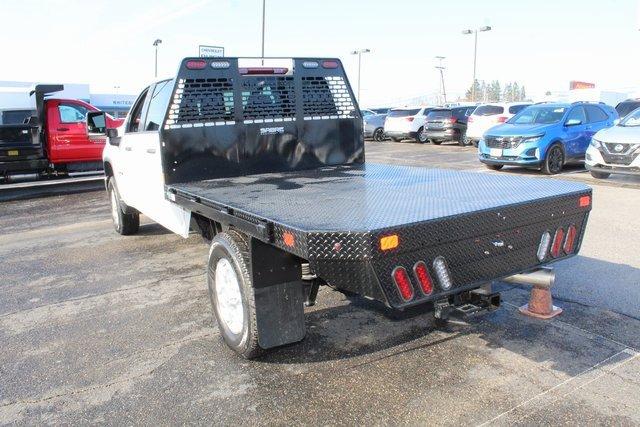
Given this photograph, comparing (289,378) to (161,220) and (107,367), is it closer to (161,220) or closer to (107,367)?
(107,367)

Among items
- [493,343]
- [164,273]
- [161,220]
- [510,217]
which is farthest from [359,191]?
[164,273]

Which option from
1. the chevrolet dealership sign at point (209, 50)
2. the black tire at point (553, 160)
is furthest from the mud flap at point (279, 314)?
the chevrolet dealership sign at point (209, 50)

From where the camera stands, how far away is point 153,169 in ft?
17.6

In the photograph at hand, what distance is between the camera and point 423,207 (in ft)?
10.5

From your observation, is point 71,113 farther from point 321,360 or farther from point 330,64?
point 321,360

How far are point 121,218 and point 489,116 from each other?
15.4m

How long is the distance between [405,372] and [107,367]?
1.95 meters

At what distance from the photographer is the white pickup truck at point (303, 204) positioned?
2836 mm

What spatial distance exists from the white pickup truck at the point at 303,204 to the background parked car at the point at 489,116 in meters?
14.9

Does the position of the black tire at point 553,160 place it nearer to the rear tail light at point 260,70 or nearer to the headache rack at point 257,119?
A: the headache rack at point 257,119

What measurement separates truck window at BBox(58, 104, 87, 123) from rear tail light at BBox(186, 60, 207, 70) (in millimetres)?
8866

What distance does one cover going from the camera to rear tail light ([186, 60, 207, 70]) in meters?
5.19

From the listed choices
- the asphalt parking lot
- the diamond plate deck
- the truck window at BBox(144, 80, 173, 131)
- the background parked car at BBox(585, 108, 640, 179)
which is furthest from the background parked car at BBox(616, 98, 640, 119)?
the truck window at BBox(144, 80, 173, 131)

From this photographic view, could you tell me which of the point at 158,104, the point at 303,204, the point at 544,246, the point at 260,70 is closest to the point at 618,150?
the point at 260,70
